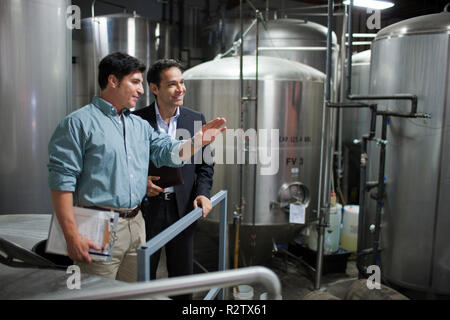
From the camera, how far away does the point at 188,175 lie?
94.7 inches

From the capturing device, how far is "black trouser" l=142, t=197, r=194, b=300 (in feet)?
7.54

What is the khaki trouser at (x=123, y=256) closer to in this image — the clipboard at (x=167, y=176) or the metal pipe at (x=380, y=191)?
the clipboard at (x=167, y=176)

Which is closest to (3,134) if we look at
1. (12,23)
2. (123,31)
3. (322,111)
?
(12,23)

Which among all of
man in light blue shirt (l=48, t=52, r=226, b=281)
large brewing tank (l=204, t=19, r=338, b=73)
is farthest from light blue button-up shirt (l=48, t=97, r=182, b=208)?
large brewing tank (l=204, t=19, r=338, b=73)

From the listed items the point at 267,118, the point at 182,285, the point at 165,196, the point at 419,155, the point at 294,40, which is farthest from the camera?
the point at 294,40

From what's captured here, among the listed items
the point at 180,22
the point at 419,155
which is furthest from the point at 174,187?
the point at 180,22

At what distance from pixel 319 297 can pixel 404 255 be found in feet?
4.23

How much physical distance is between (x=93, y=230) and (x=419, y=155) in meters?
2.40

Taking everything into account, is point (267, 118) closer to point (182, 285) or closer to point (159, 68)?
point (159, 68)

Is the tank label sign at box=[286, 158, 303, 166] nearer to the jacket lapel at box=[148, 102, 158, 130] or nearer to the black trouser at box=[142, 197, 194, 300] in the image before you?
the black trouser at box=[142, 197, 194, 300]

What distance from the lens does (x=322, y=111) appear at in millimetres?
3840

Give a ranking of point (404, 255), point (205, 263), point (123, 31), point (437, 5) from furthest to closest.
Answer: point (437, 5) → point (123, 31) → point (205, 263) → point (404, 255)

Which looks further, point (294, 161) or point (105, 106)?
point (294, 161)
